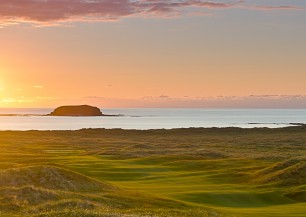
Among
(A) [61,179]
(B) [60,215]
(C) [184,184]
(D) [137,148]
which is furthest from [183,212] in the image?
(D) [137,148]

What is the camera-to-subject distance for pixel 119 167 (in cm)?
7294

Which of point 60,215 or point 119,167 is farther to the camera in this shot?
point 119,167

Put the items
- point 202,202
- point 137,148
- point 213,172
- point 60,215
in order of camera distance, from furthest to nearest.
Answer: point 137,148, point 213,172, point 202,202, point 60,215

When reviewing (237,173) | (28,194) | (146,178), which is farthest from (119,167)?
(28,194)

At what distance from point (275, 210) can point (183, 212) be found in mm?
10343

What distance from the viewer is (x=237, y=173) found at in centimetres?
6662

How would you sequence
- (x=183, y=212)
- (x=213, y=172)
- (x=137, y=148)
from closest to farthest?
(x=183, y=212) < (x=213, y=172) < (x=137, y=148)

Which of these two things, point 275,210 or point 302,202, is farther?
point 302,202

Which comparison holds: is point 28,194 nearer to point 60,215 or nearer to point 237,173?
point 60,215

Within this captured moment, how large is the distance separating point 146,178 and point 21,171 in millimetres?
20621

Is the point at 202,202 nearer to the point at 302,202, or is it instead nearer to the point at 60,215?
the point at 302,202

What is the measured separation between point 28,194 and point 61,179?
338 inches

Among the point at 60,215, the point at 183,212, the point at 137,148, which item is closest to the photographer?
the point at 60,215

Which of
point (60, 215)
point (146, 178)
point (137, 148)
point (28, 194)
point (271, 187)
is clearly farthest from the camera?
point (137, 148)
